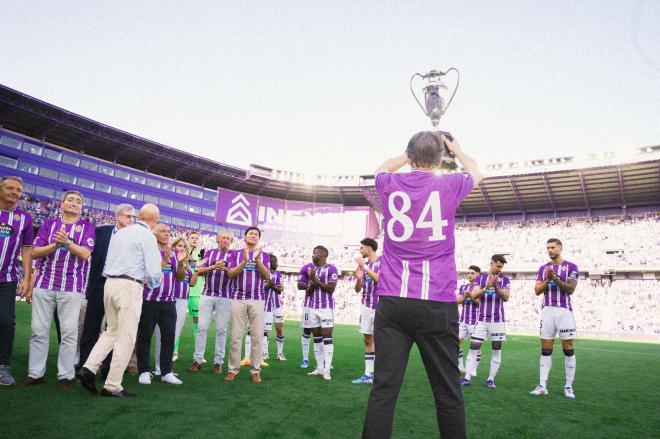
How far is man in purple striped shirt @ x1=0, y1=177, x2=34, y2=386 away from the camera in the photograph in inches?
204

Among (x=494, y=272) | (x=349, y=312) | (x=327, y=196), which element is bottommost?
(x=349, y=312)

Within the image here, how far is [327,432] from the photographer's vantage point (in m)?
4.22

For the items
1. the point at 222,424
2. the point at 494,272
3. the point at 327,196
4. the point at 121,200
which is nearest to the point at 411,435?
the point at 222,424

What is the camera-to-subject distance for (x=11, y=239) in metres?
5.38

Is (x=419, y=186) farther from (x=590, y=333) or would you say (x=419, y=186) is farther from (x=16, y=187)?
Answer: (x=590, y=333)

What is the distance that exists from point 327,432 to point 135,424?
1.79m

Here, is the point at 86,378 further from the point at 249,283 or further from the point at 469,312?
the point at 469,312

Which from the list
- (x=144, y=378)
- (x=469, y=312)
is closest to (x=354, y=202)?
(x=469, y=312)

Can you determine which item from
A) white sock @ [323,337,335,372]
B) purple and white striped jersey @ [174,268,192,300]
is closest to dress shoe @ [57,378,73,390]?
purple and white striped jersey @ [174,268,192,300]

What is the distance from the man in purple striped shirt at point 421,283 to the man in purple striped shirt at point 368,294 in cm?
402

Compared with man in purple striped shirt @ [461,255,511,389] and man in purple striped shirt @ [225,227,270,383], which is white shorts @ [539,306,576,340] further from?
man in purple striped shirt @ [225,227,270,383]

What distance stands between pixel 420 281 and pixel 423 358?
0.47m

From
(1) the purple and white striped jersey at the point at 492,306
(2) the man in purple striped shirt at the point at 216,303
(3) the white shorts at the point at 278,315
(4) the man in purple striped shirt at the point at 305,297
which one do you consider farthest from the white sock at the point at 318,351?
(1) the purple and white striped jersey at the point at 492,306

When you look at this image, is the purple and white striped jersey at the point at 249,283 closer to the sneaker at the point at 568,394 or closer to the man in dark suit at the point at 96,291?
the man in dark suit at the point at 96,291
